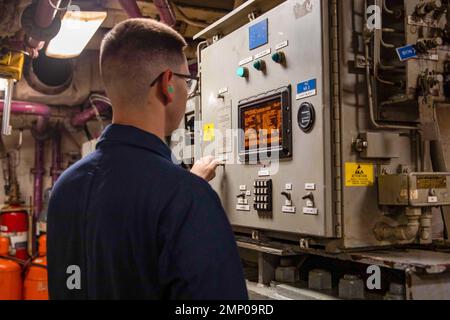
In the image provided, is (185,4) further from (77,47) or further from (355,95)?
(355,95)

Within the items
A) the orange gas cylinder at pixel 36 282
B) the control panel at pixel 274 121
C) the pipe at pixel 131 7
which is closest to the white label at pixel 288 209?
the control panel at pixel 274 121

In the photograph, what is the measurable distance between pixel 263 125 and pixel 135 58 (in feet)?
2.89

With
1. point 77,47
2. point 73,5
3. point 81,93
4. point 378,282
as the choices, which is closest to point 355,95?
point 378,282

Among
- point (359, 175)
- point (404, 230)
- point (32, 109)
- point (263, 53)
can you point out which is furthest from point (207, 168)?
point (32, 109)

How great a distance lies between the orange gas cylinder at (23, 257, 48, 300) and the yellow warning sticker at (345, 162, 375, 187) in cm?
376

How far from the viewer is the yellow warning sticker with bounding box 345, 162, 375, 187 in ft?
5.01

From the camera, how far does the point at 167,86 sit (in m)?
1.13

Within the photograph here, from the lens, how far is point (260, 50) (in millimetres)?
1915

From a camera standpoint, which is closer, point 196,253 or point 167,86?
point 196,253

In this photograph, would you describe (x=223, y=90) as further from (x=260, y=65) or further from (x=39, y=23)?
(x=39, y=23)

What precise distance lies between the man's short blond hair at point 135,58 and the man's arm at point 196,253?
0.96 ft

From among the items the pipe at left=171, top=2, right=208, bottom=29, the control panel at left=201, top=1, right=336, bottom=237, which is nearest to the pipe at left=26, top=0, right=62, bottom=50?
the control panel at left=201, top=1, right=336, bottom=237

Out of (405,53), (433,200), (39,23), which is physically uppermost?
(39,23)

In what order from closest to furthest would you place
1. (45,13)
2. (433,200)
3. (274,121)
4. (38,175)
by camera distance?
(433,200) → (274,121) → (45,13) → (38,175)
